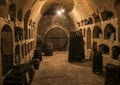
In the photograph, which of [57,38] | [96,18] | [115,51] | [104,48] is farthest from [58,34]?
[115,51]

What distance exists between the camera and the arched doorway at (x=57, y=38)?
13367mm

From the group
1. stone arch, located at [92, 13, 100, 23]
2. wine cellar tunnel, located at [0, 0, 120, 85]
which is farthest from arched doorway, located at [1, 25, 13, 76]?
stone arch, located at [92, 13, 100, 23]

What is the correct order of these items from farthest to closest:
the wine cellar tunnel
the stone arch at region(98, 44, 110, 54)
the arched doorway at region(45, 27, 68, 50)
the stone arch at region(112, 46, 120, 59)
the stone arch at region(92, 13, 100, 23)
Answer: the arched doorway at region(45, 27, 68, 50)
the stone arch at region(92, 13, 100, 23)
the stone arch at region(98, 44, 110, 54)
the stone arch at region(112, 46, 120, 59)
the wine cellar tunnel

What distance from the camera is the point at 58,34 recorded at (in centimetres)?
1339

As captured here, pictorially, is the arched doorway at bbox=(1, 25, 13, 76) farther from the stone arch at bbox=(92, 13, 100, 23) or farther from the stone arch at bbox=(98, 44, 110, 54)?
the stone arch at bbox=(92, 13, 100, 23)

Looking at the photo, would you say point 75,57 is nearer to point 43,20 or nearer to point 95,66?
point 95,66

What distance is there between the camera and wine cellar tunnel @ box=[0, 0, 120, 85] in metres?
4.93

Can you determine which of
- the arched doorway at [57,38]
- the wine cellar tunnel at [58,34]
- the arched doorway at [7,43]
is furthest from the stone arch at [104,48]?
the arched doorway at [57,38]

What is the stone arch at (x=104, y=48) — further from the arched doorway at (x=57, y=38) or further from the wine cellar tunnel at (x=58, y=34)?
the arched doorway at (x=57, y=38)

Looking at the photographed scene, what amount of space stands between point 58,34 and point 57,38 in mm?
352

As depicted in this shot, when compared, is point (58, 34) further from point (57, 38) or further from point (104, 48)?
point (104, 48)

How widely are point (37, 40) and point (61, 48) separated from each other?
233cm

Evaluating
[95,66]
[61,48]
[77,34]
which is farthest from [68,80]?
[61,48]

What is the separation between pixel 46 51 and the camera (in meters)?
10.8
